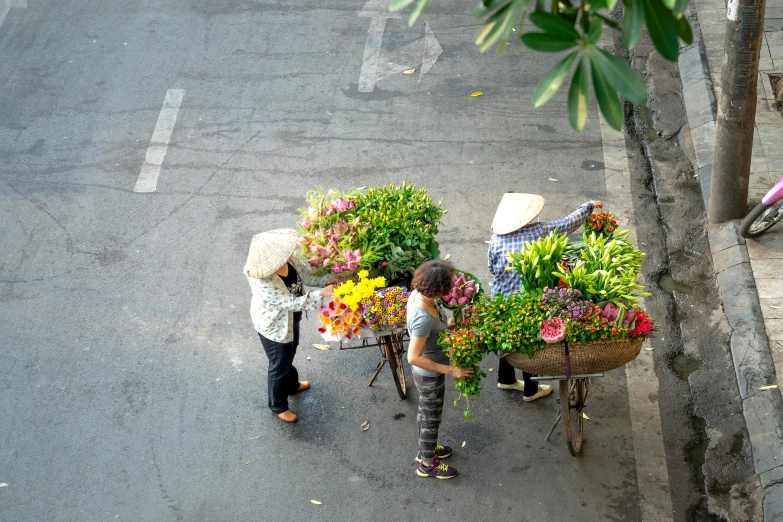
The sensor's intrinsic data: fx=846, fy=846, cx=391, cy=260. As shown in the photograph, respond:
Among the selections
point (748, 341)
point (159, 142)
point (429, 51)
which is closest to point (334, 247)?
point (748, 341)

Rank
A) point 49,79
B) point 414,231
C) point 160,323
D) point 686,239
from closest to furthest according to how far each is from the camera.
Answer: point 414,231 < point 160,323 < point 686,239 < point 49,79

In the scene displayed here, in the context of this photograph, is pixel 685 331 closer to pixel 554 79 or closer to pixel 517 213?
pixel 517 213

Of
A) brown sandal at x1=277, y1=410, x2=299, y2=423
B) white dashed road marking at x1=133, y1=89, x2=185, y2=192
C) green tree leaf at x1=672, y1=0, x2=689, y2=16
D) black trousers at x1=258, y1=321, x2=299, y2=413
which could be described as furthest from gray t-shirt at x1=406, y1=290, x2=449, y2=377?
white dashed road marking at x1=133, y1=89, x2=185, y2=192

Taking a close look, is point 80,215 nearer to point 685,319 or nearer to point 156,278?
point 156,278

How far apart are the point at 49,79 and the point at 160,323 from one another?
15.1 feet

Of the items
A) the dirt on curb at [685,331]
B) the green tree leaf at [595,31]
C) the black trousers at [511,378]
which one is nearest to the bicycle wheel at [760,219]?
the dirt on curb at [685,331]

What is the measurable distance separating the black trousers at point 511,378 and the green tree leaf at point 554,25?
354cm

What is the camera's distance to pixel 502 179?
8281 mm

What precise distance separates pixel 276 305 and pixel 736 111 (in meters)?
4.10

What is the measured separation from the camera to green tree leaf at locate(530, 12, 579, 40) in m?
2.81

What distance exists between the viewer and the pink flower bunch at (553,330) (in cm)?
477

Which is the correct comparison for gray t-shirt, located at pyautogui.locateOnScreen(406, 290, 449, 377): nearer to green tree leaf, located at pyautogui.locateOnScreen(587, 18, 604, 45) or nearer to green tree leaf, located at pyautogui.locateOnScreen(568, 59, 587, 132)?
green tree leaf, located at pyautogui.locateOnScreen(568, 59, 587, 132)

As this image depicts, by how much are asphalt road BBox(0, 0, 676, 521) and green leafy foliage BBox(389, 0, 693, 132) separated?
3456 millimetres

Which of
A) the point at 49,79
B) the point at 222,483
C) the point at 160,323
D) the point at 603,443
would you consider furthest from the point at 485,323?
the point at 49,79
